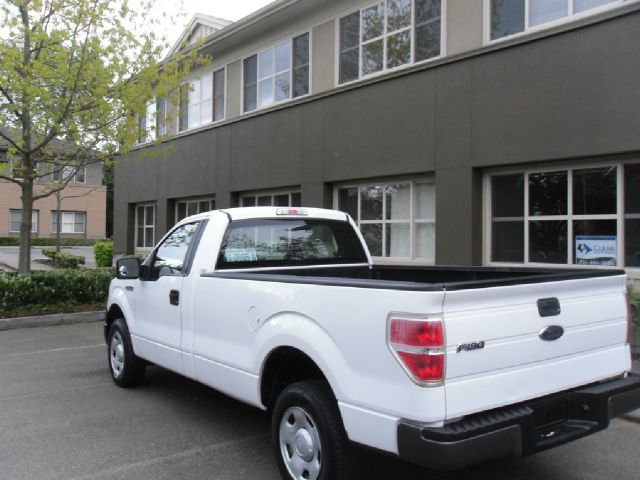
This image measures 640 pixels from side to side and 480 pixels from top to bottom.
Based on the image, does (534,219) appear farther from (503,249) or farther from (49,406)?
(49,406)

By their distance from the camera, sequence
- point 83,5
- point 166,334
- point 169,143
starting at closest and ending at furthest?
point 166,334 → point 83,5 → point 169,143

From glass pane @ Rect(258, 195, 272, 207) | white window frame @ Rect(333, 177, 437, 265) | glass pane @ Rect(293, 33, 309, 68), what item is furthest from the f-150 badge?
glass pane @ Rect(258, 195, 272, 207)

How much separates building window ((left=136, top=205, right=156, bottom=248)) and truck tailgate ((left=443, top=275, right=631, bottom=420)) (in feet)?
54.8

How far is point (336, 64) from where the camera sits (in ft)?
38.8

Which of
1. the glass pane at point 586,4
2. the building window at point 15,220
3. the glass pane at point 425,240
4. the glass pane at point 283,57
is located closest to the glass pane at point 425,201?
the glass pane at point 425,240

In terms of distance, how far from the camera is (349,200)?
469 inches

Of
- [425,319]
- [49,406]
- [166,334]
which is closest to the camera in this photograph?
[425,319]

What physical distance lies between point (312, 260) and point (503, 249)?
4.89 m

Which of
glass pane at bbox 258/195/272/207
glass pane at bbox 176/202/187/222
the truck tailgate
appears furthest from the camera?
glass pane at bbox 176/202/187/222

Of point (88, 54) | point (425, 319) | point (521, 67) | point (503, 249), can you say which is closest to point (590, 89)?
point (521, 67)

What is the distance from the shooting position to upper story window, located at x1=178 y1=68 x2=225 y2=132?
51.0ft

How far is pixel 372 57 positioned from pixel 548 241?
199 inches

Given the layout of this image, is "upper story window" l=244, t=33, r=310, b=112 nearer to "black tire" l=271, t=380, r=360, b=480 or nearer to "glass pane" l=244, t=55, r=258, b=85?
"glass pane" l=244, t=55, r=258, b=85

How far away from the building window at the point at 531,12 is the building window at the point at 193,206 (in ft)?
30.8
